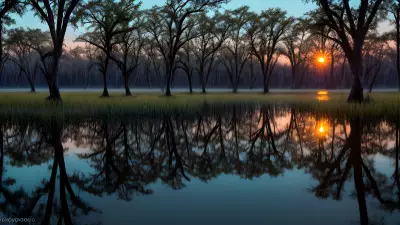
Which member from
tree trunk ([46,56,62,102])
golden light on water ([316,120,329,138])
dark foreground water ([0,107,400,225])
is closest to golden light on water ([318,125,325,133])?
golden light on water ([316,120,329,138])

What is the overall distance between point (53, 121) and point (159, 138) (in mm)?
6346

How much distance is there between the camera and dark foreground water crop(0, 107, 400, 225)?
3951 mm

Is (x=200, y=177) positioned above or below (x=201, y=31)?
below

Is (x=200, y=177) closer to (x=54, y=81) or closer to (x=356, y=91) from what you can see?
(x=54, y=81)

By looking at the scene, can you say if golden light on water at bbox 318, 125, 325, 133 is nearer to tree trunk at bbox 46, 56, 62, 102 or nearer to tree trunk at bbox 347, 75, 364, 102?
tree trunk at bbox 347, 75, 364, 102

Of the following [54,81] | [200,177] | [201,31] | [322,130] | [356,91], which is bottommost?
[200,177]

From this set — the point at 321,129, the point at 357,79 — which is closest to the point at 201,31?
the point at 357,79

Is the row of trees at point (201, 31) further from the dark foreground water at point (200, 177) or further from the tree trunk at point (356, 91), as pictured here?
the dark foreground water at point (200, 177)

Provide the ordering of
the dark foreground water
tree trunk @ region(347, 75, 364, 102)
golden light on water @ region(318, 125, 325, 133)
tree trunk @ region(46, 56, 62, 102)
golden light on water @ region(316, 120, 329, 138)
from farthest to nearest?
1. tree trunk @ region(347, 75, 364, 102)
2. tree trunk @ region(46, 56, 62, 102)
3. golden light on water @ region(318, 125, 325, 133)
4. golden light on water @ region(316, 120, 329, 138)
5. the dark foreground water

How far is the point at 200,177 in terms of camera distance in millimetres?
5695

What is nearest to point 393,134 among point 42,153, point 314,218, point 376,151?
point 376,151

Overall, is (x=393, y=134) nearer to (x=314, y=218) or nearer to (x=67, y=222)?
(x=314, y=218)

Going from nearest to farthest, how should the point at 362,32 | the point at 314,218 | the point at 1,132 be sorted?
the point at 314,218
the point at 1,132
the point at 362,32

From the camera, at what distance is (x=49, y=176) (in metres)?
5.70
